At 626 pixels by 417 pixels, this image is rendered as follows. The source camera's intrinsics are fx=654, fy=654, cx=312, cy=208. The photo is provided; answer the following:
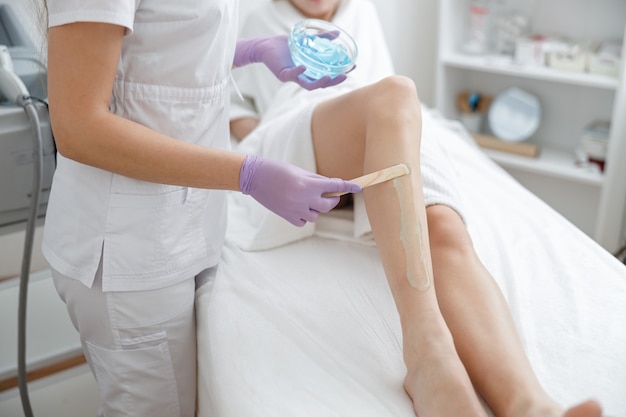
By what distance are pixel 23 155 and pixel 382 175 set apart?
Answer: 69 centimetres

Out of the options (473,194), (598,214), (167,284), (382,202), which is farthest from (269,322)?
(598,214)

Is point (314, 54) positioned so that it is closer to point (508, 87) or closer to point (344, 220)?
point (344, 220)

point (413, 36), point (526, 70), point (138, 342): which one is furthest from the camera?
point (413, 36)

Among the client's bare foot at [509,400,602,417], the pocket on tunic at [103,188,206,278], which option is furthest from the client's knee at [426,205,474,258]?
the pocket on tunic at [103,188,206,278]

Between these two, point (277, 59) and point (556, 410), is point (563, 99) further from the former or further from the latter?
point (556, 410)

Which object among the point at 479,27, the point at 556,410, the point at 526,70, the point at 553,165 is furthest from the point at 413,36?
the point at 556,410

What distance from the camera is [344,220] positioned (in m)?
1.39

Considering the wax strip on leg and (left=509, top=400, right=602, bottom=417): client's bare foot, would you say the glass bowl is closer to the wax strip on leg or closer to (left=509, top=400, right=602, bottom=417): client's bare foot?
the wax strip on leg

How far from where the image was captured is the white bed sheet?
3.25 ft

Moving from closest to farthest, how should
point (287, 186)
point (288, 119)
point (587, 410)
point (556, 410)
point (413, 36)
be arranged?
point (587, 410) → point (556, 410) → point (287, 186) → point (288, 119) → point (413, 36)

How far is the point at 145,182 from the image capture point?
105 centimetres

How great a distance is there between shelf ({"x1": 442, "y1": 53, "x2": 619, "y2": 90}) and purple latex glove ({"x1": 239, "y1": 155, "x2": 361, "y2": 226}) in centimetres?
144

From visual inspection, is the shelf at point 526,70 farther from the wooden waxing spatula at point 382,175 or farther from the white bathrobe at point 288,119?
the wooden waxing spatula at point 382,175

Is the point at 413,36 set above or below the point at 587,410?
above
